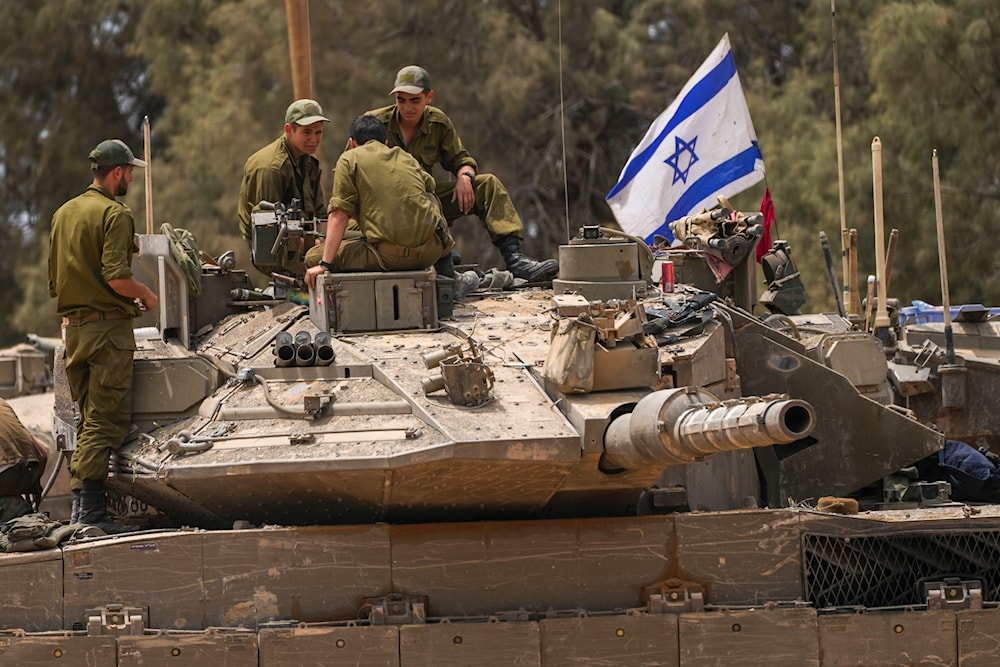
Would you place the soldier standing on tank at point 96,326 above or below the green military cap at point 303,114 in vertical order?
below

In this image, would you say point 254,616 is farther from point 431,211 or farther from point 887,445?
point 887,445

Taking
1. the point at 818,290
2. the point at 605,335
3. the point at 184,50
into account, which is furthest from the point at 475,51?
the point at 605,335

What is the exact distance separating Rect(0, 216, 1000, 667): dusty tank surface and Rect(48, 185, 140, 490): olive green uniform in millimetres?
271

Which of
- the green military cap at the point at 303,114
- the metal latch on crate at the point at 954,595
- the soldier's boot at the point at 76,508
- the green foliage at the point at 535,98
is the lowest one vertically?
the metal latch on crate at the point at 954,595

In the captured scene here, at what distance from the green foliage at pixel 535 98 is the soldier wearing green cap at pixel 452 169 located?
13612mm

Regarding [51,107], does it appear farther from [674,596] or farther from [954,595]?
[954,595]

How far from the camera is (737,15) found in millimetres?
33844

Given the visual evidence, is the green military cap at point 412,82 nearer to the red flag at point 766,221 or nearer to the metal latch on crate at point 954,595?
the red flag at point 766,221

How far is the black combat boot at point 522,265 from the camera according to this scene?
44.9 ft

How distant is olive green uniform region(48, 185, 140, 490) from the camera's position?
1144 cm

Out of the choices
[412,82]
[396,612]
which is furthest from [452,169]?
[396,612]

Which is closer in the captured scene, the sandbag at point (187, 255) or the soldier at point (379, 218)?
the soldier at point (379, 218)

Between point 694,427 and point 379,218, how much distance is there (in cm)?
326

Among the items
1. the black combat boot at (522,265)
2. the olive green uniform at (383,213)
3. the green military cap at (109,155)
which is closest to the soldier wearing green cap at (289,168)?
the black combat boot at (522,265)
